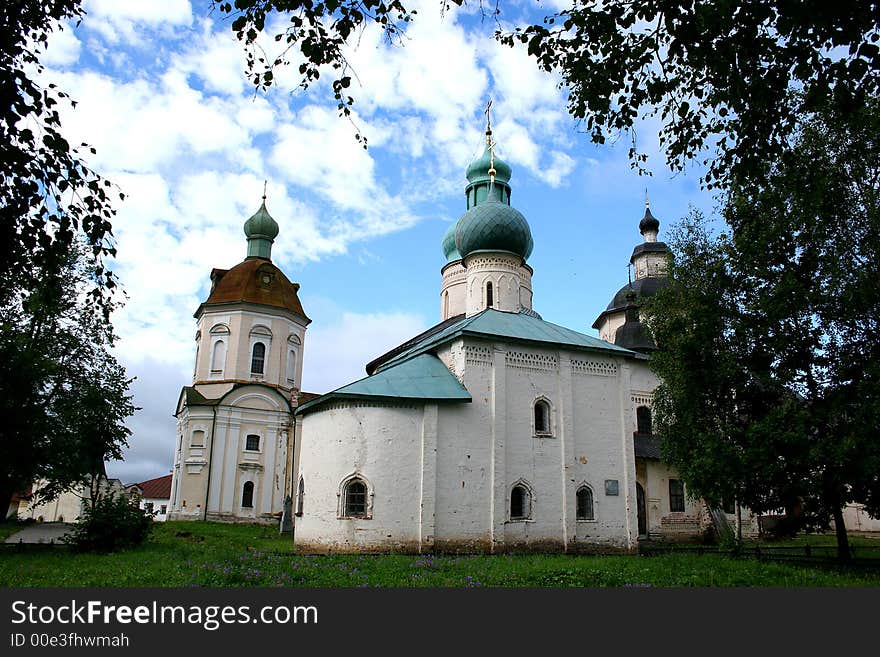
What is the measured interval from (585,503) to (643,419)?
32.3ft

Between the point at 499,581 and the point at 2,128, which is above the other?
the point at 2,128

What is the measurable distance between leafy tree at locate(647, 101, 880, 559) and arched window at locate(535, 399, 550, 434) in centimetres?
382

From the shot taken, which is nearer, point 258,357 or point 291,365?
A: point 258,357

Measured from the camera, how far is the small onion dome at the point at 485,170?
3234cm

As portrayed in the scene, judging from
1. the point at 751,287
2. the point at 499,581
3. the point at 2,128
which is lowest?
the point at 499,581

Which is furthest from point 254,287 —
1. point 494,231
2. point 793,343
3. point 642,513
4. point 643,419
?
point 793,343

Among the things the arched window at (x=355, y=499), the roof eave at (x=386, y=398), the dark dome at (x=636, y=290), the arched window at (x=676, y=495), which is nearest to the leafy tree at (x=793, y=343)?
the roof eave at (x=386, y=398)

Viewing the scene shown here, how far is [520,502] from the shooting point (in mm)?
18219

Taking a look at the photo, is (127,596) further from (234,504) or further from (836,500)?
(234,504)

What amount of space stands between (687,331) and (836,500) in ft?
15.4

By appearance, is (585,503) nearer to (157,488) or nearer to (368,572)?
(368,572)

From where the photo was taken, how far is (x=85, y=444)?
1570 centimetres

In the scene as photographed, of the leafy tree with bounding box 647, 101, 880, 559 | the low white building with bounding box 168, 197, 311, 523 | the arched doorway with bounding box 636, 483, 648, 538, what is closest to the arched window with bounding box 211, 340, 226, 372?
the low white building with bounding box 168, 197, 311, 523

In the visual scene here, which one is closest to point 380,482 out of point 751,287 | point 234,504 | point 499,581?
point 499,581
